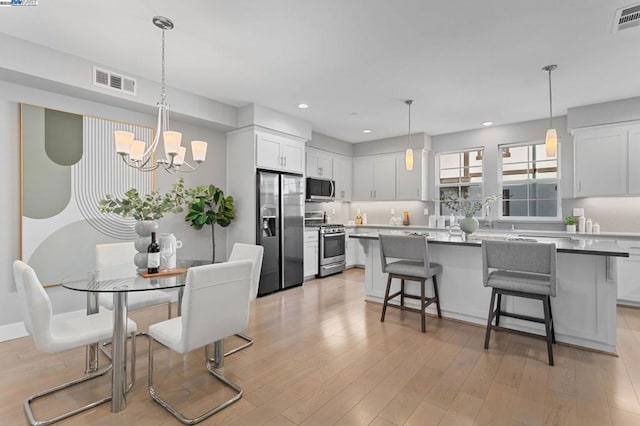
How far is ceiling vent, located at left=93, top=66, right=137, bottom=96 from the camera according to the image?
130 inches

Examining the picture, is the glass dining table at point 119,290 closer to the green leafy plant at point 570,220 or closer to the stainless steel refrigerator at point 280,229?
the stainless steel refrigerator at point 280,229

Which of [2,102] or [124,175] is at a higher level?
[2,102]

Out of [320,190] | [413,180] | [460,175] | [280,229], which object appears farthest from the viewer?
[413,180]

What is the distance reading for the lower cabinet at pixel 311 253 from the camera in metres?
5.60

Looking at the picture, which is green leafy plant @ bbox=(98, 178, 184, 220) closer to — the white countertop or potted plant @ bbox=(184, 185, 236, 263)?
potted plant @ bbox=(184, 185, 236, 263)

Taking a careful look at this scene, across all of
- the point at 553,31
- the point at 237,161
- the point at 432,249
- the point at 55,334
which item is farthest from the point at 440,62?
the point at 55,334

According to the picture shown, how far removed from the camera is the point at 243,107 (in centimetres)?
469

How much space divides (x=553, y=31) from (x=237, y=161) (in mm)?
3899

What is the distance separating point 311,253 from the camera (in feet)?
18.7

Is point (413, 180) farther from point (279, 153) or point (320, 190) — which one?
point (279, 153)

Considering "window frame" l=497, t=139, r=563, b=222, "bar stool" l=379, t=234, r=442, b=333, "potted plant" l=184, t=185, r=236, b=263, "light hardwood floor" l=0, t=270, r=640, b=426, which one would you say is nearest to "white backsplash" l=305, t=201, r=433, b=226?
"window frame" l=497, t=139, r=563, b=222

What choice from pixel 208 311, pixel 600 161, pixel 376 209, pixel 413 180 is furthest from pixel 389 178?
pixel 208 311

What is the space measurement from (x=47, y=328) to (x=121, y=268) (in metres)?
0.84

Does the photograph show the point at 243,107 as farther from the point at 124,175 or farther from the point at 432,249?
the point at 432,249
